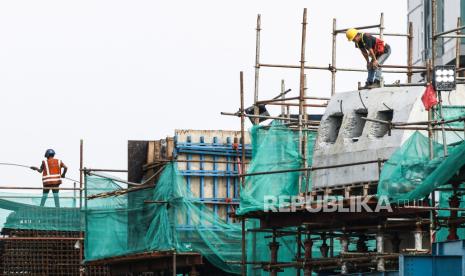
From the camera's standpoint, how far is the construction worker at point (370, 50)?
1661 inches

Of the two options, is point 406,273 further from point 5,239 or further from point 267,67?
point 5,239

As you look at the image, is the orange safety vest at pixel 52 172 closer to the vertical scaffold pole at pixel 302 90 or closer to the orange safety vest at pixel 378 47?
the vertical scaffold pole at pixel 302 90

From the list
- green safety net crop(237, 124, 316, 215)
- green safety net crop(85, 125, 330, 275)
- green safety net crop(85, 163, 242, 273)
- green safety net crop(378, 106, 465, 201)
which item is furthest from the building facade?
green safety net crop(378, 106, 465, 201)

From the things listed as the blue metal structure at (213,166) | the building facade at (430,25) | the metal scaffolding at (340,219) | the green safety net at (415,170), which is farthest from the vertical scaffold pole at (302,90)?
the building facade at (430,25)

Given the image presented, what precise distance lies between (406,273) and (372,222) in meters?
6.14

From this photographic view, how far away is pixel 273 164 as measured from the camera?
44.0 meters

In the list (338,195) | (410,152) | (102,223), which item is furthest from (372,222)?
(102,223)

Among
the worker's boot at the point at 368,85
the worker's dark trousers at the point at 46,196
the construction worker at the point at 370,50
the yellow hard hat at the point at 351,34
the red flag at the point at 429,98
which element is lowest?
the worker's dark trousers at the point at 46,196

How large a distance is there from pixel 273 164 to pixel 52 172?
9.41m

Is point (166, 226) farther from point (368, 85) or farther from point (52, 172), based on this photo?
point (368, 85)

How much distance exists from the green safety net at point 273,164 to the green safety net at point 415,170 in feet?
17.7

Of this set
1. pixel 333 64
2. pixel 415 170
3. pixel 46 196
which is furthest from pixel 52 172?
pixel 415 170

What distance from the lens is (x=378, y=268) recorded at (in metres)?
39.4

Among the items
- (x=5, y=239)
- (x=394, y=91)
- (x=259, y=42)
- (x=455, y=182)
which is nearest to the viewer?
(x=455, y=182)
